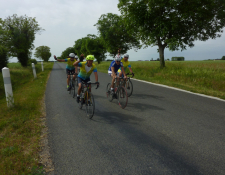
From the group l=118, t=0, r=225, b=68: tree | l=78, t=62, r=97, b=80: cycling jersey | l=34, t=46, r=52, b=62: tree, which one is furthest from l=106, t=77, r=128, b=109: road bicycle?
l=34, t=46, r=52, b=62: tree

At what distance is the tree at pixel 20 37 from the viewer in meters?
32.7

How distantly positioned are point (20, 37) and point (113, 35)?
59.7 feet

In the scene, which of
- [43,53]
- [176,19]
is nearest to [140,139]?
[176,19]

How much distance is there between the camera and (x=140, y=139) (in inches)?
Result: 150

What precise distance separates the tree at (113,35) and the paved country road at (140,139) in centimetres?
2924

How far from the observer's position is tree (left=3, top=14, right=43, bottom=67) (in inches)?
1286

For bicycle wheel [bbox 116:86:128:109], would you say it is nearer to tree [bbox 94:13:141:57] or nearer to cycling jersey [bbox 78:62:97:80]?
cycling jersey [bbox 78:62:97:80]

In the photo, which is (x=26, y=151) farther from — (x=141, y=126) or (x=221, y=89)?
(x=221, y=89)

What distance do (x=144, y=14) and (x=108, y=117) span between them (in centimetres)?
1642

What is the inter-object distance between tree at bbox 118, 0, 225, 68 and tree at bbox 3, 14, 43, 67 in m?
23.0

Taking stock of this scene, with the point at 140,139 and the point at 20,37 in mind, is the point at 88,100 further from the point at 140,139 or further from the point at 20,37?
the point at 20,37

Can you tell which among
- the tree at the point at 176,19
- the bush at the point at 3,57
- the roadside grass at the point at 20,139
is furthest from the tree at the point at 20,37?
the roadside grass at the point at 20,139

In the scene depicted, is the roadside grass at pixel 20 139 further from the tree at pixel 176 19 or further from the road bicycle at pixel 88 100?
the tree at pixel 176 19

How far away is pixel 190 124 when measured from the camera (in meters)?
4.58
